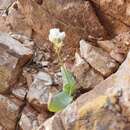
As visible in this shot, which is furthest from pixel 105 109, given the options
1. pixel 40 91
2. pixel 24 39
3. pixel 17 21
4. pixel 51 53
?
pixel 17 21

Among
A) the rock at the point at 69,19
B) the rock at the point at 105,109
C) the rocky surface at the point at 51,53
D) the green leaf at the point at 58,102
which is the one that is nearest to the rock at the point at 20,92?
the rocky surface at the point at 51,53

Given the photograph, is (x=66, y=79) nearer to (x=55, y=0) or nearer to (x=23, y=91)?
(x=23, y=91)

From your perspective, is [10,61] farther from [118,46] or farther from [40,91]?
[118,46]

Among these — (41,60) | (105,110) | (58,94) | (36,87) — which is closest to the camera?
(105,110)

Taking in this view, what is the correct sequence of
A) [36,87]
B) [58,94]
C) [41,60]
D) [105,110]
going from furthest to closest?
[41,60], [36,87], [58,94], [105,110]

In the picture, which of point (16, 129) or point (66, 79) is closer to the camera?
point (66, 79)

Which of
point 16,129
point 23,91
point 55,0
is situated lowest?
point 16,129

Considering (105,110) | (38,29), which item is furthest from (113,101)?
(38,29)
